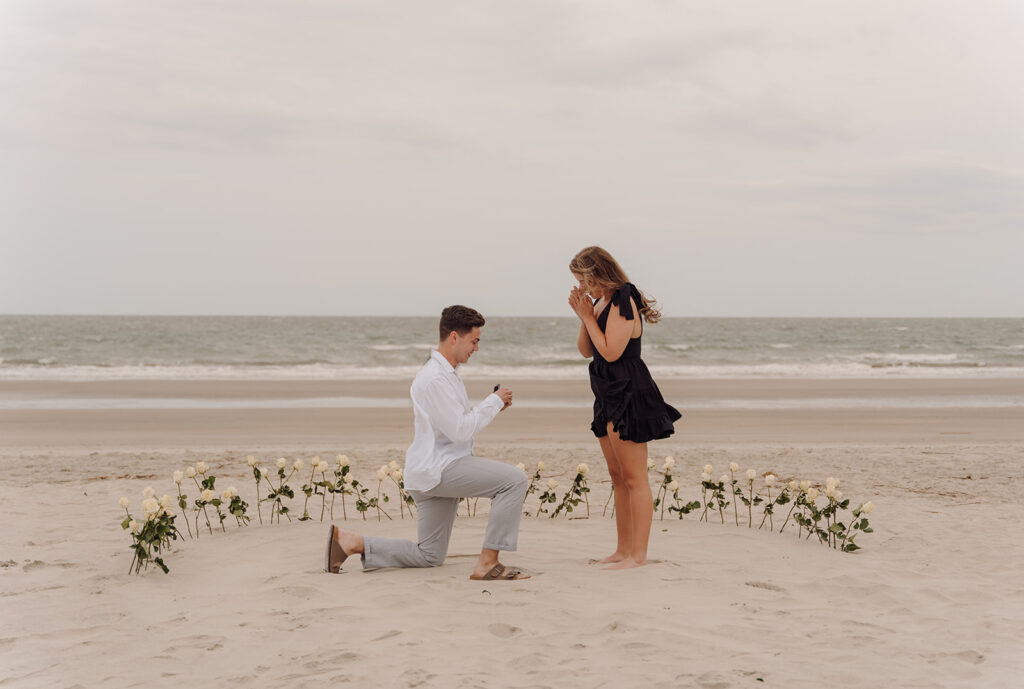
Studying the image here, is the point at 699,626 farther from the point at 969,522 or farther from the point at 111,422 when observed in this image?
the point at 111,422

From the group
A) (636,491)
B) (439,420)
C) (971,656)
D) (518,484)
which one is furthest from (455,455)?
(971,656)

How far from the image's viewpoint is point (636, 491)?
498 centimetres

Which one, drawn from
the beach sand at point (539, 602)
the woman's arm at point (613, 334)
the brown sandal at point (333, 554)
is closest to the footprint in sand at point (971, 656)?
the beach sand at point (539, 602)

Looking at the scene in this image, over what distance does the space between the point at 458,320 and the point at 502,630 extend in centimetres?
172

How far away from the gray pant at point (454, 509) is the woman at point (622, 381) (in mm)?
677

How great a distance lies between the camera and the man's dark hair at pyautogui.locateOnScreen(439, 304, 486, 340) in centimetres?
469

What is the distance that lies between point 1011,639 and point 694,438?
8937 millimetres

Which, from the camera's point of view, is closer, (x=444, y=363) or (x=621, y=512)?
(x=444, y=363)

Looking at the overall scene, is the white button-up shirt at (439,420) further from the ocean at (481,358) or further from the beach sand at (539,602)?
the ocean at (481,358)

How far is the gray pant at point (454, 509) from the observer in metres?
4.66

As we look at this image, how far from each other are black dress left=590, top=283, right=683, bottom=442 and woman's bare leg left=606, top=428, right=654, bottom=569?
85mm

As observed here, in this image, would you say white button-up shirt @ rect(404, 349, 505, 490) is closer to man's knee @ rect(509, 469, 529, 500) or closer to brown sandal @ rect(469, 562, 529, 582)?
man's knee @ rect(509, 469, 529, 500)

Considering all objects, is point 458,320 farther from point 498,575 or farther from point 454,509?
point 498,575

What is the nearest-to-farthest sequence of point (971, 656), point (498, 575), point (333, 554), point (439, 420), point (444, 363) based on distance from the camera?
1. point (971, 656)
2. point (439, 420)
3. point (444, 363)
4. point (498, 575)
5. point (333, 554)
